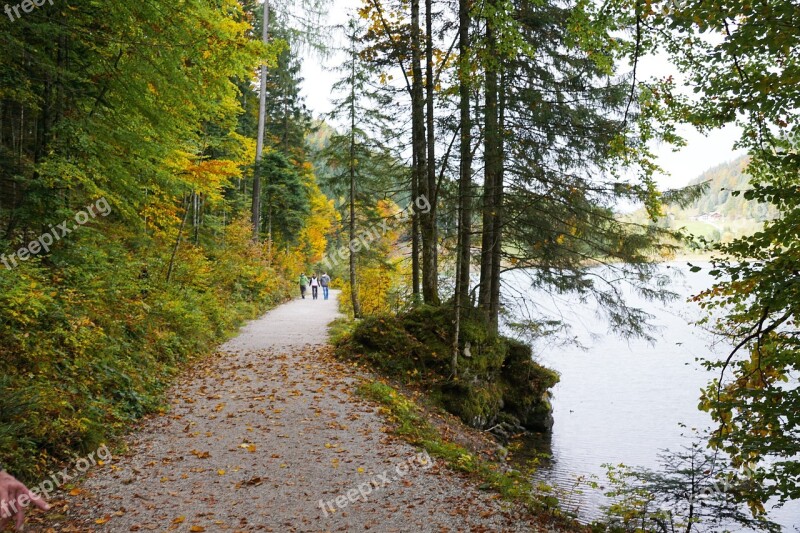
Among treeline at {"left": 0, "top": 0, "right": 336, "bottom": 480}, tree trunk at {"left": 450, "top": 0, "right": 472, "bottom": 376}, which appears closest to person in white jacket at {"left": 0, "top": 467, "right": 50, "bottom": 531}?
treeline at {"left": 0, "top": 0, "right": 336, "bottom": 480}

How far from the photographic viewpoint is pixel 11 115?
938 cm

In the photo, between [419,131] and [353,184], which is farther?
[353,184]

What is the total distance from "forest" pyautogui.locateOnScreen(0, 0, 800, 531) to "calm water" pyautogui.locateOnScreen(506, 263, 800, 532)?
0.91 metres

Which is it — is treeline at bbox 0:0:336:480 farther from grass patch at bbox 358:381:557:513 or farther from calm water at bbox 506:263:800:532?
calm water at bbox 506:263:800:532

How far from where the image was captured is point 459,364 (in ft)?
34.7

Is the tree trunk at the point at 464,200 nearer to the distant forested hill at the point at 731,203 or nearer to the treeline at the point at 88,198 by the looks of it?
the treeline at the point at 88,198

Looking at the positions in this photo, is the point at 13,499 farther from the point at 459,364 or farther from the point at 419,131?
the point at 419,131

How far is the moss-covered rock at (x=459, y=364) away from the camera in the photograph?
33.4 feet

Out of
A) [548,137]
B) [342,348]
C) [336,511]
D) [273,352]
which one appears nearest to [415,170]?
[548,137]

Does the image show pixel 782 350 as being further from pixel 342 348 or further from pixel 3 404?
pixel 342 348

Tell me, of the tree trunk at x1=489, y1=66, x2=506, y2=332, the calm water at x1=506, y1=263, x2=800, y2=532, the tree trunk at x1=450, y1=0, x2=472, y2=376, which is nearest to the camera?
the tree trunk at x1=450, y1=0, x2=472, y2=376

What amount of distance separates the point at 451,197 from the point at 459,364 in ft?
11.9

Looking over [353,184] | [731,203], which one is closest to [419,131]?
[353,184]

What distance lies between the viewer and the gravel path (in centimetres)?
462
